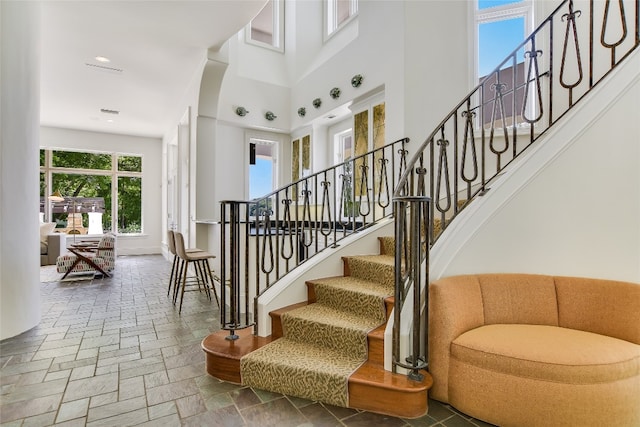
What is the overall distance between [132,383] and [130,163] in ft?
29.7

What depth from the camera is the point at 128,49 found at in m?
4.57

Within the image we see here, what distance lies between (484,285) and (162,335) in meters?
2.90

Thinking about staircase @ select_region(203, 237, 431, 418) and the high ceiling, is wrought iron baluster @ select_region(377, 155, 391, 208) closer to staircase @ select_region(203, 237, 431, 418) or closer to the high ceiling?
staircase @ select_region(203, 237, 431, 418)

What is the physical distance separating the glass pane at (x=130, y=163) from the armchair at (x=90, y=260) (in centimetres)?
419

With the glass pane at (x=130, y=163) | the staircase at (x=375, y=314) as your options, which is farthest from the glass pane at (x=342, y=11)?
the glass pane at (x=130, y=163)

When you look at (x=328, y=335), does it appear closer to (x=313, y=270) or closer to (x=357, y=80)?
(x=313, y=270)

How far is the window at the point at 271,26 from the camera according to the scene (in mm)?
6781

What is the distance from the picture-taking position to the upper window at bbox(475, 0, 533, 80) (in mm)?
3820

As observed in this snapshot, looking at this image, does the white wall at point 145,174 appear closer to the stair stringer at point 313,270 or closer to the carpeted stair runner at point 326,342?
the stair stringer at point 313,270

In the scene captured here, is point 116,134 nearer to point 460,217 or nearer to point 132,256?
point 132,256

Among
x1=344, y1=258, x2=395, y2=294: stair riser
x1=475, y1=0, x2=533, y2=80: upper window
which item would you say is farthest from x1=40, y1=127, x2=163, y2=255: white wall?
x1=475, y1=0, x2=533, y2=80: upper window

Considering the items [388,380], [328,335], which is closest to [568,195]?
[388,380]

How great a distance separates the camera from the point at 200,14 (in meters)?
3.72

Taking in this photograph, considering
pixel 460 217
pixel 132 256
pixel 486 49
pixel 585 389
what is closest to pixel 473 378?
Answer: pixel 585 389
